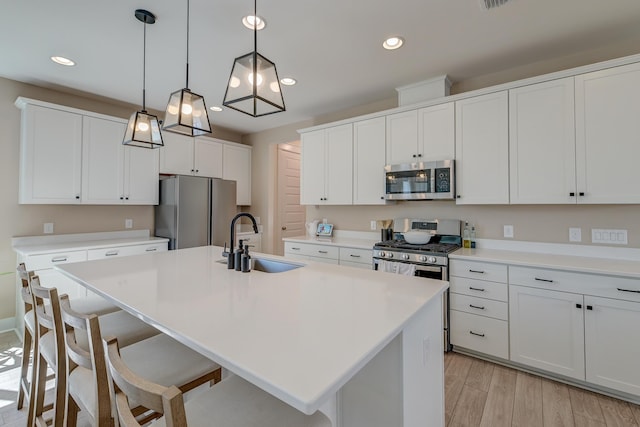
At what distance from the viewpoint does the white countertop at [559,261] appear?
201 centimetres

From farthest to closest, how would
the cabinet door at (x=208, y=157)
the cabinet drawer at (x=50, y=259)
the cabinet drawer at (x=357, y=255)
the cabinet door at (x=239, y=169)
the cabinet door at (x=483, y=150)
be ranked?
1. the cabinet door at (x=239, y=169)
2. the cabinet door at (x=208, y=157)
3. the cabinet drawer at (x=357, y=255)
4. the cabinet drawer at (x=50, y=259)
5. the cabinet door at (x=483, y=150)

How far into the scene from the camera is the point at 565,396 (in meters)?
2.08

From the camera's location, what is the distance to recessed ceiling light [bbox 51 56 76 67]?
270cm

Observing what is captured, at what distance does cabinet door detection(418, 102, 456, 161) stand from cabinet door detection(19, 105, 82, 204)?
12.5 feet

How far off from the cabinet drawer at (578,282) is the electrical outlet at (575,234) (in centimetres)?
64

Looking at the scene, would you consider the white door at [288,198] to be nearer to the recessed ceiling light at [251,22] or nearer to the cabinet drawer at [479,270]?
the recessed ceiling light at [251,22]

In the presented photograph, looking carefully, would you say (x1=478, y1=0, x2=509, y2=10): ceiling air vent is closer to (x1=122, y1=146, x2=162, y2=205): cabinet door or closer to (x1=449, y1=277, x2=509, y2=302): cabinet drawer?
(x1=449, y1=277, x2=509, y2=302): cabinet drawer

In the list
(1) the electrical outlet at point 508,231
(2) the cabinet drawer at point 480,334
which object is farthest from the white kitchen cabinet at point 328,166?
(2) the cabinet drawer at point 480,334

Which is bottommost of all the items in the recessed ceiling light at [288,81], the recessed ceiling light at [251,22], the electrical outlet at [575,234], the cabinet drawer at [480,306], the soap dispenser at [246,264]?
the cabinet drawer at [480,306]

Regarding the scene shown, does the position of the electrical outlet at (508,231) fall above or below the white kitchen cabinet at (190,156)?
below

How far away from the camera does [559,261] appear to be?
2.30 meters

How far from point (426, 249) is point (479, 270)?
475mm

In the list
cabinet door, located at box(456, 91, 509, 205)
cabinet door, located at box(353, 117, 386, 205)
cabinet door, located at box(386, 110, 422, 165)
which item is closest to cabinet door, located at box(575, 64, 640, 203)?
cabinet door, located at box(456, 91, 509, 205)

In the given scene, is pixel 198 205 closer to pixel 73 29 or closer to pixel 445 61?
pixel 73 29
